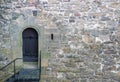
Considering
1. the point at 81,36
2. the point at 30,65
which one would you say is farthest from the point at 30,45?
the point at 81,36

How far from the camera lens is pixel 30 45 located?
7.39 metres

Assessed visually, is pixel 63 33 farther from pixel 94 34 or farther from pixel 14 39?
pixel 14 39

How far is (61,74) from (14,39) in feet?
5.41

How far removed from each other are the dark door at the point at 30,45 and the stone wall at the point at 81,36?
334 mm

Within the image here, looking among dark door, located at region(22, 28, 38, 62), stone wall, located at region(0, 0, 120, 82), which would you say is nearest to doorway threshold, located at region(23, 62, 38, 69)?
dark door, located at region(22, 28, 38, 62)

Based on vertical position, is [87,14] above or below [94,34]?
above

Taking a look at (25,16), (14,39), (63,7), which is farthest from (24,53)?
(63,7)

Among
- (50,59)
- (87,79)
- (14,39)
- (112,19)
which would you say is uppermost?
(112,19)

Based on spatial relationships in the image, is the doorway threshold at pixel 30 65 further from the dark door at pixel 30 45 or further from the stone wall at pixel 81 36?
the stone wall at pixel 81 36

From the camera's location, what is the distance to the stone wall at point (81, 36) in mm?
7004

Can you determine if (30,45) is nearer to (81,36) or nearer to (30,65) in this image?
(30,65)

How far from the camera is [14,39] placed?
7203 millimetres

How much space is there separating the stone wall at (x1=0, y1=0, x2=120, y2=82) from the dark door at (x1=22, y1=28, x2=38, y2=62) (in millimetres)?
334

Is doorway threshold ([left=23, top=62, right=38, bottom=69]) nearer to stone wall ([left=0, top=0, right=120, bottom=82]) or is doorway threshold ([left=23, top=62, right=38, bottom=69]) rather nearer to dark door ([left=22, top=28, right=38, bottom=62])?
dark door ([left=22, top=28, right=38, bottom=62])
